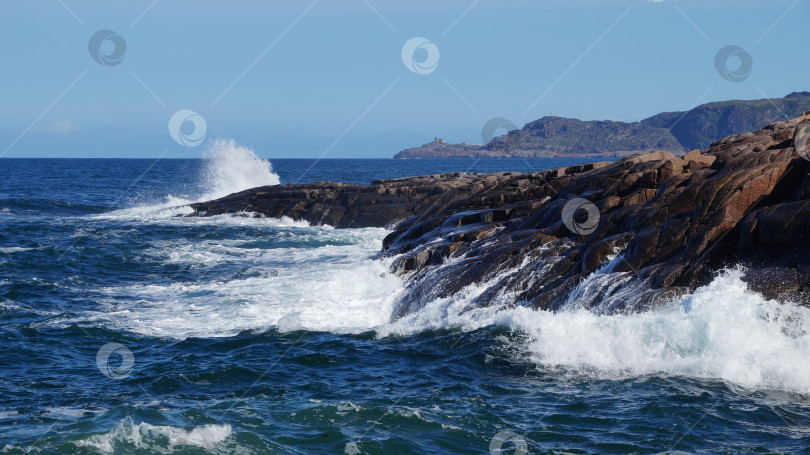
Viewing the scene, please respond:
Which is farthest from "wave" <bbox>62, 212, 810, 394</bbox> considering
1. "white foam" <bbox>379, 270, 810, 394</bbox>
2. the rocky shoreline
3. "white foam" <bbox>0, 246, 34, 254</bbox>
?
Answer: "white foam" <bbox>0, 246, 34, 254</bbox>

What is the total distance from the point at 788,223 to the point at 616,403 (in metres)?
6.19

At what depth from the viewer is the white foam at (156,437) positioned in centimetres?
1228

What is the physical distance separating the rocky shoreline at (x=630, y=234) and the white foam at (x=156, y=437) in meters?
Answer: 9.09

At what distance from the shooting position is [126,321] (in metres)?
22.2

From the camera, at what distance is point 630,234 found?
20406 millimetres

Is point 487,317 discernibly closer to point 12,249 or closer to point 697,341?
point 697,341

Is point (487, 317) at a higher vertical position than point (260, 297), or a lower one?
lower

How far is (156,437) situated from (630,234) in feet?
42.2

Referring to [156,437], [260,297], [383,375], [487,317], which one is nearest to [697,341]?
[487,317]

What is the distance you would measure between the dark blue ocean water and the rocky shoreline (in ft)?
2.67

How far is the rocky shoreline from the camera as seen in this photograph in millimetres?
17062

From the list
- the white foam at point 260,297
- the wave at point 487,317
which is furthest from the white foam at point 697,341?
A: the white foam at point 260,297

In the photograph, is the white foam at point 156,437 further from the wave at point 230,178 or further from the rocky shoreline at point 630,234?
the wave at point 230,178

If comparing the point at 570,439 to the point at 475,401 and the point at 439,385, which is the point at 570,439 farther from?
the point at 439,385
